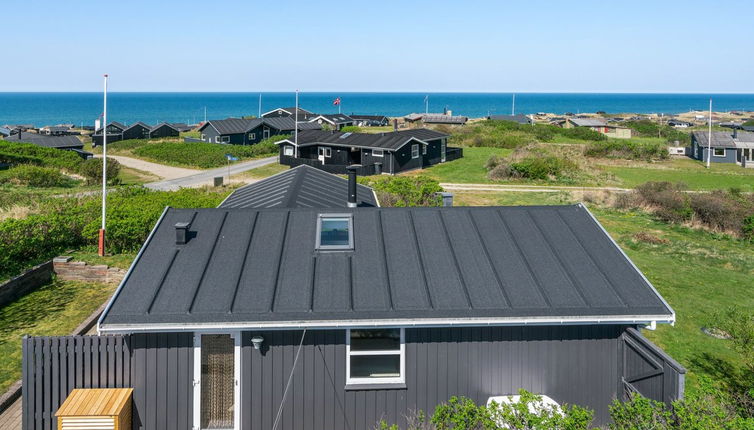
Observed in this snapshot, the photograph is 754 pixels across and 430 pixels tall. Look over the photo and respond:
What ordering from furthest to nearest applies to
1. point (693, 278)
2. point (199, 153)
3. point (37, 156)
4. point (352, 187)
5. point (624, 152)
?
1. point (199, 153)
2. point (624, 152)
3. point (37, 156)
4. point (693, 278)
5. point (352, 187)

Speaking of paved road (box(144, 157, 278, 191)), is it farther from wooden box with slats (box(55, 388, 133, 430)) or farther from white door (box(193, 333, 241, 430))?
white door (box(193, 333, 241, 430))

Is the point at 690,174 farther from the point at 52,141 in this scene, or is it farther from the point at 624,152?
the point at 52,141

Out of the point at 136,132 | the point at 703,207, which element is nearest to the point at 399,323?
the point at 703,207

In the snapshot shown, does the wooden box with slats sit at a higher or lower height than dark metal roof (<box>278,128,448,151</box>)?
lower

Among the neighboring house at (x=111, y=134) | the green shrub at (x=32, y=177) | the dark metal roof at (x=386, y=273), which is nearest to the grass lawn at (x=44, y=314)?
the dark metal roof at (x=386, y=273)

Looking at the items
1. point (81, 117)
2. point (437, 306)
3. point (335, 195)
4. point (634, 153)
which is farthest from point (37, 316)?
point (81, 117)

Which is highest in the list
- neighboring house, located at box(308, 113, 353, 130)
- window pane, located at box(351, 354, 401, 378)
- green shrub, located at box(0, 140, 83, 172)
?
neighboring house, located at box(308, 113, 353, 130)

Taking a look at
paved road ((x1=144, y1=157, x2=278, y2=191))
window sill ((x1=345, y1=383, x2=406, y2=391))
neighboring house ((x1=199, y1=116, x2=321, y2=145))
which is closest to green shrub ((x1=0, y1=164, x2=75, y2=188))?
paved road ((x1=144, y1=157, x2=278, y2=191))
